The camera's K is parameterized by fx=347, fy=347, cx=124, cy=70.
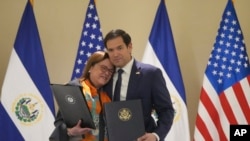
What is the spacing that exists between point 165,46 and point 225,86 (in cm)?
64

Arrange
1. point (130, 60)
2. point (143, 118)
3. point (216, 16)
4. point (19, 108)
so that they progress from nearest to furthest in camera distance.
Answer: point (143, 118), point (130, 60), point (19, 108), point (216, 16)

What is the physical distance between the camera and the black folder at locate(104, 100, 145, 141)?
5.37ft

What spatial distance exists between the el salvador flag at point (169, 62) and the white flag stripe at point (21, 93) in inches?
39.3

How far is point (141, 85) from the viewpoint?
5.96ft

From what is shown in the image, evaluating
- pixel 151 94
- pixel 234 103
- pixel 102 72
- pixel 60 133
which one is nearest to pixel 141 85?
pixel 151 94

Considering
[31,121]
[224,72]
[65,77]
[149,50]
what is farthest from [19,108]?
[224,72]

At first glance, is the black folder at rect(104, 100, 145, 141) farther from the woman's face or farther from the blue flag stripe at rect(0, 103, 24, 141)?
the blue flag stripe at rect(0, 103, 24, 141)

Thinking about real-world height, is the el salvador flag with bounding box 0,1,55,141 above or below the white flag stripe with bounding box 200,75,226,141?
above

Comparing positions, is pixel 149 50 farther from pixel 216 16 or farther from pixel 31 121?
pixel 31 121

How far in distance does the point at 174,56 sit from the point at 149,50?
0.76 feet

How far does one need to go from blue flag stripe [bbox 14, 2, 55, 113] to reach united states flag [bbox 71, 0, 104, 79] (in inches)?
10.5

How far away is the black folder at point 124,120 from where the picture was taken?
5.37ft

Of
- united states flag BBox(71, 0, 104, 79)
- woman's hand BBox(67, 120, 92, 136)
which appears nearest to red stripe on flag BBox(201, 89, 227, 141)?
united states flag BBox(71, 0, 104, 79)

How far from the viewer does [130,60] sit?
73.9 inches
